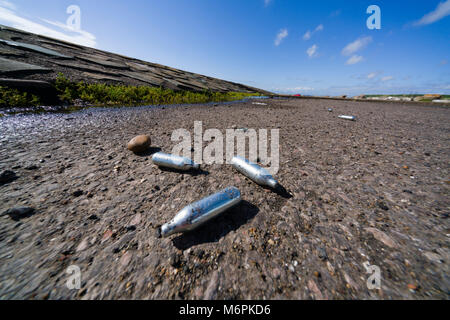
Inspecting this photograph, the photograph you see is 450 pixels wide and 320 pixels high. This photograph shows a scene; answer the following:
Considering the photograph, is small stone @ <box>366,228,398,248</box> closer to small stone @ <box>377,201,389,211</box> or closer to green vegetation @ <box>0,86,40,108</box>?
small stone @ <box>377,201,389,211</box>

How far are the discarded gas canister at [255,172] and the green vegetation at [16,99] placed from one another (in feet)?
21.1

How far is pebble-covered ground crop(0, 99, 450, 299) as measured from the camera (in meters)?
0.98

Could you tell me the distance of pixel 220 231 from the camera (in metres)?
1.36

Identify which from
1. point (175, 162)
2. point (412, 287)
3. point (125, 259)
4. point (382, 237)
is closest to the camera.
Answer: point (412, 287)

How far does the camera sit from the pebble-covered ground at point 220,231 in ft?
3.22

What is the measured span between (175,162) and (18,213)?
144 cm

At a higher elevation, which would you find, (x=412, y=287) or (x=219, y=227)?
(x=219, y=227)

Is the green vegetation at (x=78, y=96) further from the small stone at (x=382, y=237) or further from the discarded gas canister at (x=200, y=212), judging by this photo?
the small stone at (x=382, y=237)

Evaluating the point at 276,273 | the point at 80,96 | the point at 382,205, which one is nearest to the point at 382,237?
the point at 382,205

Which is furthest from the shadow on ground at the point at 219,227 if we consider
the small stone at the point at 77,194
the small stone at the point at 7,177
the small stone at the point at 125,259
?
the small stone at the point at 7,177

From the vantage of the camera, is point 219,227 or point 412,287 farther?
point 219,227

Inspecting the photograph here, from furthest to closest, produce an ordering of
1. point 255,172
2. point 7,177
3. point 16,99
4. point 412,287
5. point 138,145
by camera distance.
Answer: point 16,99 < point 138,145 < point 255,172 < point 7,177 < point 412,287

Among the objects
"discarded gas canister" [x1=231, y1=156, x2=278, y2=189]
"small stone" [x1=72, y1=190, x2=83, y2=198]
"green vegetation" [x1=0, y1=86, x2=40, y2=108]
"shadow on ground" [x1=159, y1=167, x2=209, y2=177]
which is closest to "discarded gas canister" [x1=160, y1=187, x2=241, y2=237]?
"discarded gas canister" [x1=231, y1=156, x2=278, y2=189]

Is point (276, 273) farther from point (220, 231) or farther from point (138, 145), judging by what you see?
point (138, 145)
